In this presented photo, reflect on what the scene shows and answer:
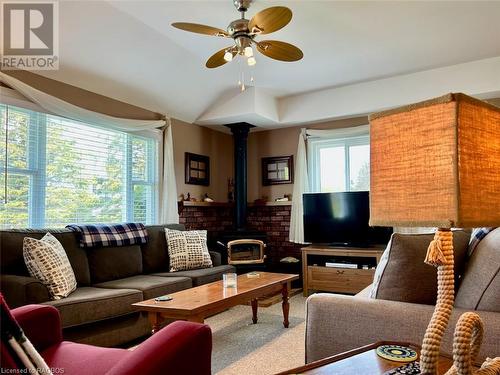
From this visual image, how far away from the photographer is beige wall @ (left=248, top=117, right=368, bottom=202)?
576 cm

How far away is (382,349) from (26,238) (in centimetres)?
262

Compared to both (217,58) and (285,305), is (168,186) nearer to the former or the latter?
(217,58)

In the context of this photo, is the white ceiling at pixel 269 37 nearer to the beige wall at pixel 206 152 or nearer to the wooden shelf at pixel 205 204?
the beige wall at pixel 206 152

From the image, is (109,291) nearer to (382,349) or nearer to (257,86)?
(382,349)

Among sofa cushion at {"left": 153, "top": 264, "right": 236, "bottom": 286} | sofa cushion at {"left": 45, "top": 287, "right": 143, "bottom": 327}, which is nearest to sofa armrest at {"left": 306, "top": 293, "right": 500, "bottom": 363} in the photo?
sofa cushion at {"left": 45, "top": 287, "right": 143, "bottom": 327}

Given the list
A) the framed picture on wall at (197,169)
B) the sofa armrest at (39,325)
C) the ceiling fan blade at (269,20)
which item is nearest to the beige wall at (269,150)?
the framed picture on wall at (197,169)

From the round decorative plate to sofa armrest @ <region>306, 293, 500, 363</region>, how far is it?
20 cm

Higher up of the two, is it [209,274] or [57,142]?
[57,142]

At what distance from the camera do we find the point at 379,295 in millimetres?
1776

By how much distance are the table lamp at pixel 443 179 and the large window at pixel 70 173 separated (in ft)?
11.0

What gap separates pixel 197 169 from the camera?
5652mm

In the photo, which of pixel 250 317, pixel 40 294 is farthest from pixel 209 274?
pixel 40 294
